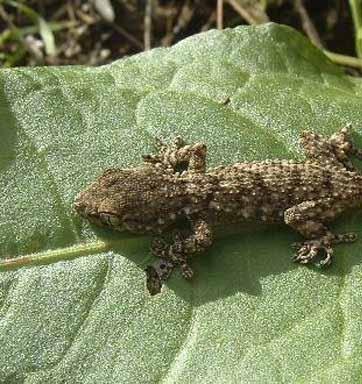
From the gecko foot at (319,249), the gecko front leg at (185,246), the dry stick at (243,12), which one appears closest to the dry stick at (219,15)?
the dry stick at (243,12)

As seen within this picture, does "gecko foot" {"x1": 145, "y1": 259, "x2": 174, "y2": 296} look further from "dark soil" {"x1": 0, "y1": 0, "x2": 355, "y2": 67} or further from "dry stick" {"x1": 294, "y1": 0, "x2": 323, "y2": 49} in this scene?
"dark soil" {"x1": 0, "y1": 0, "x2": 355, "y2": 67}

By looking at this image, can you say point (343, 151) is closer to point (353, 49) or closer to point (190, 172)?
point (190, 172)

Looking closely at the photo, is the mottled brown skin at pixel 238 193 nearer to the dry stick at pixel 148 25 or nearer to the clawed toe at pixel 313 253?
the clawed toe at pixel 313 253

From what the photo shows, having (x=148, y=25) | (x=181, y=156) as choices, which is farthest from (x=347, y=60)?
(x=181, y=156)

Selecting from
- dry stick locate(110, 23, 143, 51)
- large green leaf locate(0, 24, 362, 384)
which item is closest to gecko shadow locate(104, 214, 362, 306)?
large green leaf locate(0, 24, 362, 384)

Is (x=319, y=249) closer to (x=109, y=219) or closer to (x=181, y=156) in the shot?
(x=181, y=156)

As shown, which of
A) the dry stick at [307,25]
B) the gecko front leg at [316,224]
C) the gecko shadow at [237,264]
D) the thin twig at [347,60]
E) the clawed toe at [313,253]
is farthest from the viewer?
the dry stick at [307,25]
